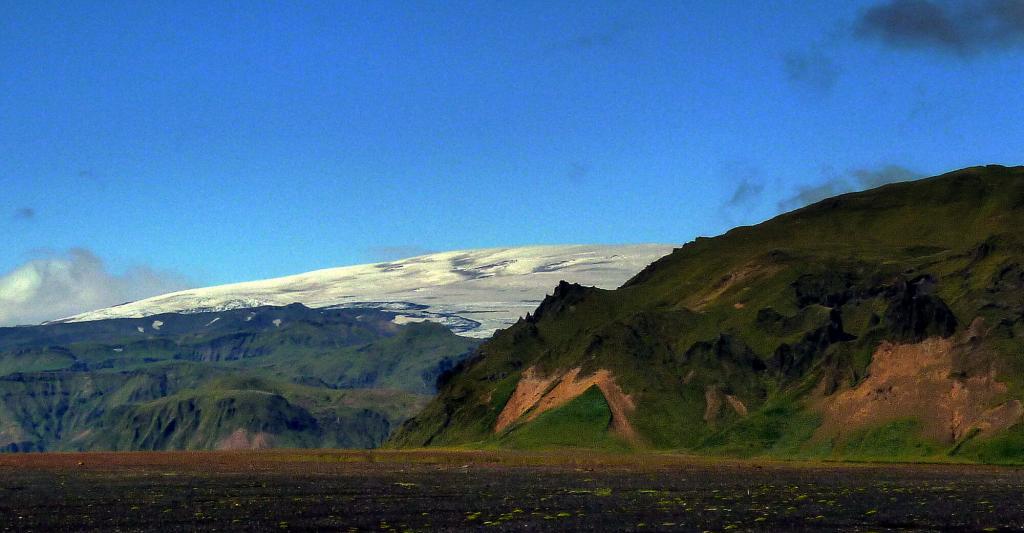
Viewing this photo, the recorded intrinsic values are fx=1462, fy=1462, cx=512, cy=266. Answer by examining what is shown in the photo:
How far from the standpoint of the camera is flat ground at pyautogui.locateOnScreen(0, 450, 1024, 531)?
323 feet

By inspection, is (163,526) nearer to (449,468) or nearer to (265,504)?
(265,504)

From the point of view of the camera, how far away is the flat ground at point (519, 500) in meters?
98.3

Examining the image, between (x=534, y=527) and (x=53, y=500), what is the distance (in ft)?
158

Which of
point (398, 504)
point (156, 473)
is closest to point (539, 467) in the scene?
point (156, 473)

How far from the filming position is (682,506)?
374 feet

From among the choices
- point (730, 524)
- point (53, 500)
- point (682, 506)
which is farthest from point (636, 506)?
point (53, 500)

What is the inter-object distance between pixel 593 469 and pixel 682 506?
78384 millimetres

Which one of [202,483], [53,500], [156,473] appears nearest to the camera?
[53,500]

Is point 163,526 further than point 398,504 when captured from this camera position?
No

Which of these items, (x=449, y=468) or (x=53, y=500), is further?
(x=449, y=468)

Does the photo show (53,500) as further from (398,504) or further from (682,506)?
(682,506)

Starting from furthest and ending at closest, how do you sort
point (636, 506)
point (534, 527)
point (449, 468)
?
1. point (449, 468)
2. point (636, 506)
3. point (534, 527)

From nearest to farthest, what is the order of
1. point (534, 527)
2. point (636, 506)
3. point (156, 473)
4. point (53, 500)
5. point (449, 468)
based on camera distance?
point (534, 527) → point (636, 506) → point (53, 500) → point (156, 473) → point (449, 468)

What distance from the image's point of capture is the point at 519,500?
12194 cm
